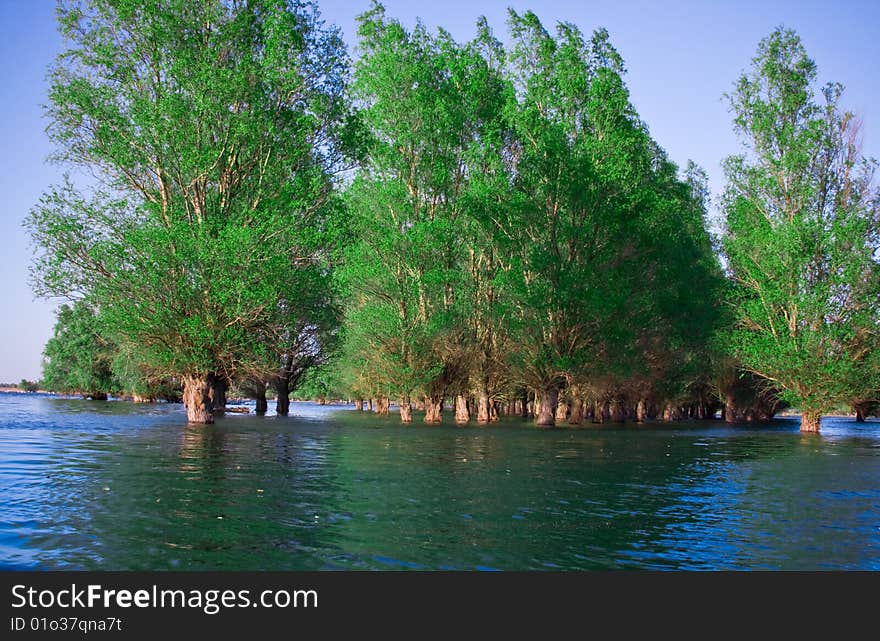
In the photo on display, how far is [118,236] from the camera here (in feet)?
121

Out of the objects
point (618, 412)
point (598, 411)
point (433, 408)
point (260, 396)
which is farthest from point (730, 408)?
point (260, 396)

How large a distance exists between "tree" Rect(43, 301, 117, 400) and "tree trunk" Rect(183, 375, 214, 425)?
65.2m

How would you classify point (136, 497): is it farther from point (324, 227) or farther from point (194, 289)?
point (324, 227)

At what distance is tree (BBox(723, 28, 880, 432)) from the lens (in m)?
49.6

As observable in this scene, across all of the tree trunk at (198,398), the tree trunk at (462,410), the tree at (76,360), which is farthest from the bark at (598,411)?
the tree at (76,360)

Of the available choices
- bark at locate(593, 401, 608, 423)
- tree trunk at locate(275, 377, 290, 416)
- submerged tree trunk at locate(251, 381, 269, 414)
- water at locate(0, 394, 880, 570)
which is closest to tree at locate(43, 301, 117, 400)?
submerged tree trunk at locate(251, 381, 269, 414)

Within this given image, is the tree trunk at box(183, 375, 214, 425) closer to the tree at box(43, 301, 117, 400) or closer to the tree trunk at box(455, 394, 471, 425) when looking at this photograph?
the tree trunk at box(455, 394, 471, 425)

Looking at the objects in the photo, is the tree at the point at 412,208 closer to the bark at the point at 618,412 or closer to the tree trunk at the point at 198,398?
the tree trunk at the point at 198,398

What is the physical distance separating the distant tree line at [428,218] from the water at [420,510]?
1149cm

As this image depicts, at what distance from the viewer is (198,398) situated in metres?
43.2

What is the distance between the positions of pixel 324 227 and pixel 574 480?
2494 cm

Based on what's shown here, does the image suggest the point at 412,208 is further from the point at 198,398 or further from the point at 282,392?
the point at 282,392

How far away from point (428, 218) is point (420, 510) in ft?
131

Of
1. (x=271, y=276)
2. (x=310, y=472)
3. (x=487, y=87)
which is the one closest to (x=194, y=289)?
(x=271, y=276)
